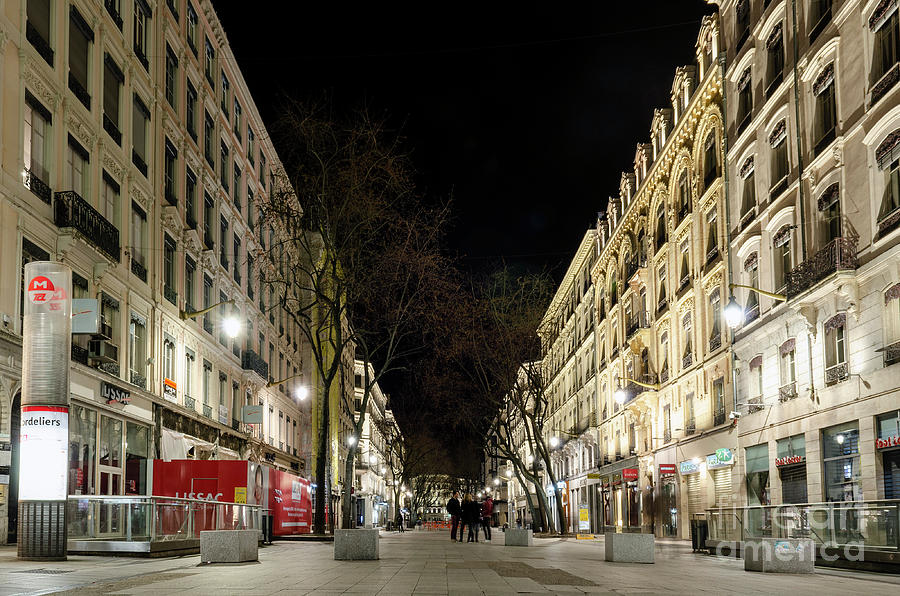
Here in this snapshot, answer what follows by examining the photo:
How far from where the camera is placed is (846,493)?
23969mm

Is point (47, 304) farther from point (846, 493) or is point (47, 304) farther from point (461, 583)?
point (846, 493)

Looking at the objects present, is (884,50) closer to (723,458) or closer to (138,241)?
(723,458)

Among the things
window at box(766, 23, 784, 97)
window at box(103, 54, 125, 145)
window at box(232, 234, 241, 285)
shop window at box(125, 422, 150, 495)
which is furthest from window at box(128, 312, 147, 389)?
window at box(766, 23, 784, 97)

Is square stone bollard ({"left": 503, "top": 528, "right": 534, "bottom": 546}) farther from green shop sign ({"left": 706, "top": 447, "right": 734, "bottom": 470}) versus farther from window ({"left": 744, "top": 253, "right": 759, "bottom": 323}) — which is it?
window ({"left": 744, "top": 253, "right": 759, "bottom": 323})

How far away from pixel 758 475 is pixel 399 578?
67.1 ft

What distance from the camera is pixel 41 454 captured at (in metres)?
15.2

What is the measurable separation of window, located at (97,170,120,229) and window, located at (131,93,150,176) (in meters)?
1.84

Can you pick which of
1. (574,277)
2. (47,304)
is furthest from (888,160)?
(574,277)

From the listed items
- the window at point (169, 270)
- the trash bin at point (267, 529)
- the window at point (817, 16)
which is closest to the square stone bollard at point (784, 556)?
the trash bin at point (267, 529)

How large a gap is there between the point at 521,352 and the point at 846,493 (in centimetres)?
2133

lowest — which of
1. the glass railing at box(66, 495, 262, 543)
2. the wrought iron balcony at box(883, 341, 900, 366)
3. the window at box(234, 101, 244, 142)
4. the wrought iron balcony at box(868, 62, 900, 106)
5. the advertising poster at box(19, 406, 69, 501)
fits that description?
the glass railing at box(66, 495, 262, 543)

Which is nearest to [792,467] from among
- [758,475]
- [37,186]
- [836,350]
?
[758,475]

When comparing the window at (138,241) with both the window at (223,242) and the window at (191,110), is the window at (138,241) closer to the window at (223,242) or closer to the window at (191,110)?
the window at (191,110)

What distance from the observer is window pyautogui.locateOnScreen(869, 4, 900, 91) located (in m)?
21.6
